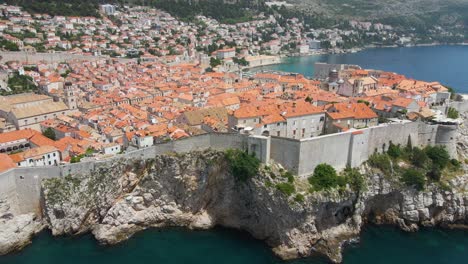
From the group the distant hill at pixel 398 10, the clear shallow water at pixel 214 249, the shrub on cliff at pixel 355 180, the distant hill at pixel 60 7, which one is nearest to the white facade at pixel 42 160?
the clear shallow water at pixel 214 249

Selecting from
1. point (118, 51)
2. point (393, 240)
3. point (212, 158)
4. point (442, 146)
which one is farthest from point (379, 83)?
point (118, 51)

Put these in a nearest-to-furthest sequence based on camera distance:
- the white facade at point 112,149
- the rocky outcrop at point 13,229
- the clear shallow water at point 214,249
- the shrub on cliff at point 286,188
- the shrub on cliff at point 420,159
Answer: the clear shallow water at point 214,249, the rocky outcrop at point 13,229, the shrub on cliff at point 286,188, the shrub on cliff at point 420,159, the white facade at point 112,149

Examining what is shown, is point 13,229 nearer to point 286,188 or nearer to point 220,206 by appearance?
point 220,206

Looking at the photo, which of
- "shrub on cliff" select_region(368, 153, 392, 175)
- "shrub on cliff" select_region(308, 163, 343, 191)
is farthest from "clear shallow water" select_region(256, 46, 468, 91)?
"shrub on cliff" select_region(308, 163, 343, 191)

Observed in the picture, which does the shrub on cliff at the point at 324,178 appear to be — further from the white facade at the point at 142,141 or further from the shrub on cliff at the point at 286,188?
the white facade at the point at 142,141

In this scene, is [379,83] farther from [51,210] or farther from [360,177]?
[51,210]

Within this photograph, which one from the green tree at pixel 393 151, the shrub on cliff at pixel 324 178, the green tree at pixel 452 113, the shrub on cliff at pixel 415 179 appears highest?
the green tree at pixel 452 113

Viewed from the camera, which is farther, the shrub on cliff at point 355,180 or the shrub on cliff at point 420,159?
the shrub on cliff at point 420,159
